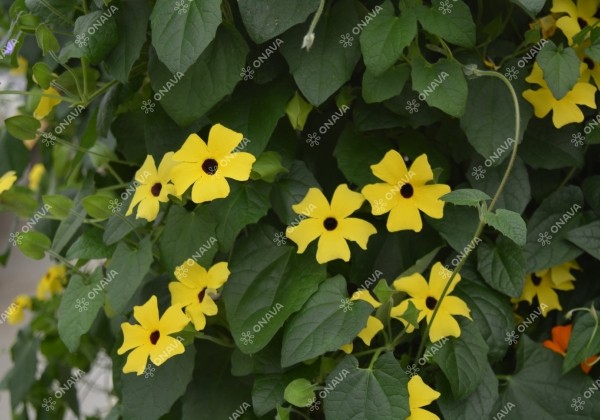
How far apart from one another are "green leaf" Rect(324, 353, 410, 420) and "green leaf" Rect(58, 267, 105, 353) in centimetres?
29

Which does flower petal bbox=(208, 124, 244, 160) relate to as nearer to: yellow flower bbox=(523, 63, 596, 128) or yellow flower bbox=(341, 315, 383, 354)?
yellow flower bbox=(341, 315, 383, 354)

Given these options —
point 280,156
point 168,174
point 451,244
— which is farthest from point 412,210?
point 168,174

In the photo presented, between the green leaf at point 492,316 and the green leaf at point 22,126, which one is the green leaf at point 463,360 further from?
the green leaf at point 22,126

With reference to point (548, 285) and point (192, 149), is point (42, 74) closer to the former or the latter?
point (192, 149)

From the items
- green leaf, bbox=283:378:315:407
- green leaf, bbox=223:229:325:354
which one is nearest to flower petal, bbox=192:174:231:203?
green leaf, bbox=223:229:325:354

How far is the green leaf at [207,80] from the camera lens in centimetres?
88

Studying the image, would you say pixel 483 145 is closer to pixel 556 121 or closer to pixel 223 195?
pixel 556 121

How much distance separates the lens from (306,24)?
0.89 m

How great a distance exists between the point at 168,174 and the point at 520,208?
1.32 feet

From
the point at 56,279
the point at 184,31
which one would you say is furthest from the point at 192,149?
the point at 56,279

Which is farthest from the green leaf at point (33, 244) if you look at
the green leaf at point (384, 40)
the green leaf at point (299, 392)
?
the green leaf at point (384, 40)

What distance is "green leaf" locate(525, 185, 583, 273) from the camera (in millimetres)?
958

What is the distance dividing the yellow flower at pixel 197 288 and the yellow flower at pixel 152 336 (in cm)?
1

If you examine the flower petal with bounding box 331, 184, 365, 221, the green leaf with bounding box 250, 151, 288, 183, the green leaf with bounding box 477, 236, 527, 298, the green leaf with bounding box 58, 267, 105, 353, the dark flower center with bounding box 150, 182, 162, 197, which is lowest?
the green leaf with bounding box 58, 267, 105, 353
